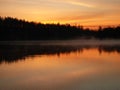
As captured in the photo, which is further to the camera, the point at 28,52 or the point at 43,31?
the point at 43,31

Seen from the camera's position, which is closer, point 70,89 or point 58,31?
point 70,89

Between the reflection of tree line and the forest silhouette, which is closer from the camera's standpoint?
the reflection of tree line

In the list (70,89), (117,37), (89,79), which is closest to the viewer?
(70,89)

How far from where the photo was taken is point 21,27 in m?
85.2

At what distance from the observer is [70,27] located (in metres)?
107

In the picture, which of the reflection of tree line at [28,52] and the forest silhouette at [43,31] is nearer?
the reflection of tree line at [28,52]

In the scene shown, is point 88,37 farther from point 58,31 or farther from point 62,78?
point 62,78

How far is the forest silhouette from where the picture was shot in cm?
7953

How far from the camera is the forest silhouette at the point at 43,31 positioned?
79531 millimetres

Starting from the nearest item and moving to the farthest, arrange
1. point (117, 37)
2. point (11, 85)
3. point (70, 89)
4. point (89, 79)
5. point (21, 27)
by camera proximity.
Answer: point (70, 89) → point (11, 85) → point (89, 79) → point (21, 27) → point (117, 37)

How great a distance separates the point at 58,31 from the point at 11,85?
88.2 meters

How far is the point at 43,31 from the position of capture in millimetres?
91688

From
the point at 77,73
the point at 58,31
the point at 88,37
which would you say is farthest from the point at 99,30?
the point at 77,73

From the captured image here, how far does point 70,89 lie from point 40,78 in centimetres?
247
